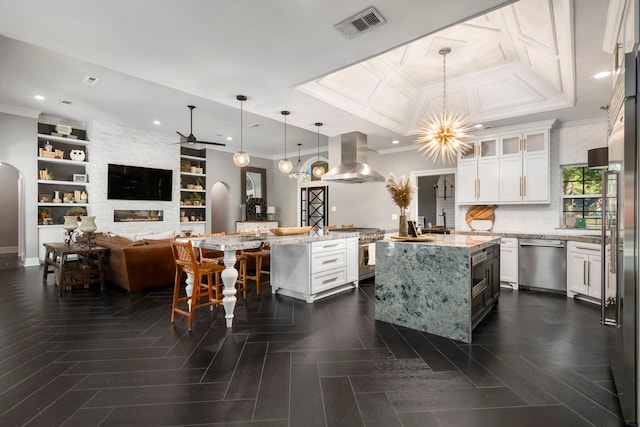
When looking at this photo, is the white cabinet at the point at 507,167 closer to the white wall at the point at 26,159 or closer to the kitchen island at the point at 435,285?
the kitchen island at the point at 435,285

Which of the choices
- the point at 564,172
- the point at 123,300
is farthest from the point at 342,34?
the point at 564,172

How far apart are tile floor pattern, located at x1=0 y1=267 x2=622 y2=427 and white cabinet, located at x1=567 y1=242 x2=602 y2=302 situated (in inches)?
20.4

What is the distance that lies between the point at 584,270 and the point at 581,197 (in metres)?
1.43

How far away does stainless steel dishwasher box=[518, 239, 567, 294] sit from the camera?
4352mm

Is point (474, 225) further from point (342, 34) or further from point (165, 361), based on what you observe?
point (165, 361)

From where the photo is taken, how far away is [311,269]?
3949 mm

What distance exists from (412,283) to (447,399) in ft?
4.08

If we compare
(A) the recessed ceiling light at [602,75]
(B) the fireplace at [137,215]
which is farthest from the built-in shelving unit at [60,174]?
Result: (A) the recessed ceiling light at [602,75]

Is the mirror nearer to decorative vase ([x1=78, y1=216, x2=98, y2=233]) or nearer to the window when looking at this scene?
decorative vase ([x1=78, y1=216, x2=98, y2=233])

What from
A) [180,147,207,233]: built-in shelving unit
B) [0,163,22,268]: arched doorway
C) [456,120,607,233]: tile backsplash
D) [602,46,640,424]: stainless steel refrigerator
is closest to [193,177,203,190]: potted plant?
[180,147,207,233]: built-in shelving unit

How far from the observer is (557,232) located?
477cm

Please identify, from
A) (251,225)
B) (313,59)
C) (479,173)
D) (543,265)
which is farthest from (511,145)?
(251,225)

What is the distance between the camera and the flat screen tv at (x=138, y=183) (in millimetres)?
7402

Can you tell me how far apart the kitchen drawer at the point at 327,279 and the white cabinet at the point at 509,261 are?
2.54 metres
